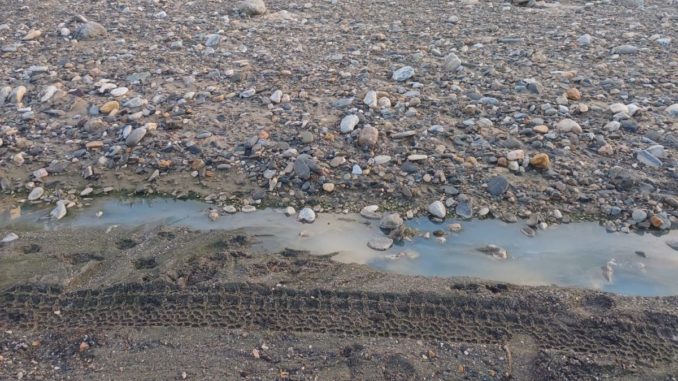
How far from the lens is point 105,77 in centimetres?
634

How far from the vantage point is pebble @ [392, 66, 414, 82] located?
619cm

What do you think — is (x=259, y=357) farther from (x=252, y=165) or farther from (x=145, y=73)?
(x=145, y=73)

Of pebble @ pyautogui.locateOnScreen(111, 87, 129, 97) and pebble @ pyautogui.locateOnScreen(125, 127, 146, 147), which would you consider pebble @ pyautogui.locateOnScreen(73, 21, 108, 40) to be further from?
pebble @ pyautogui.locateOnScreen(125, 127, 146, 147)

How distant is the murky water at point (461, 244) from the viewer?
3.94 meters

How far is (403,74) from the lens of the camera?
6223mm

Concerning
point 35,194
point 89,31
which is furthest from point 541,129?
point 89,31

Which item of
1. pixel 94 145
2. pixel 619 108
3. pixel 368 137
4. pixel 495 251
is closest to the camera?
pixel 495 251

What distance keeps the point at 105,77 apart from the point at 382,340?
4.51 m

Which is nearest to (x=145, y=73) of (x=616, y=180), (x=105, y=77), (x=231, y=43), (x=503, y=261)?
(x=105, y=77)

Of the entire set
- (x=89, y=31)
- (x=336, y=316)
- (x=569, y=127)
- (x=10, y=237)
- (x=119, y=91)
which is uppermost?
(x=569, y=127)

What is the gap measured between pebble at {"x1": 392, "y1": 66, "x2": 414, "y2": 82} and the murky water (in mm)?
2202

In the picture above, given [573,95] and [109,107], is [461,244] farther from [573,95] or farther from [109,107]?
[109,107]

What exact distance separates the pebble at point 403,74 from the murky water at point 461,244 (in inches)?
86.7

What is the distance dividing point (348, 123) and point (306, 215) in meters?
1.15
